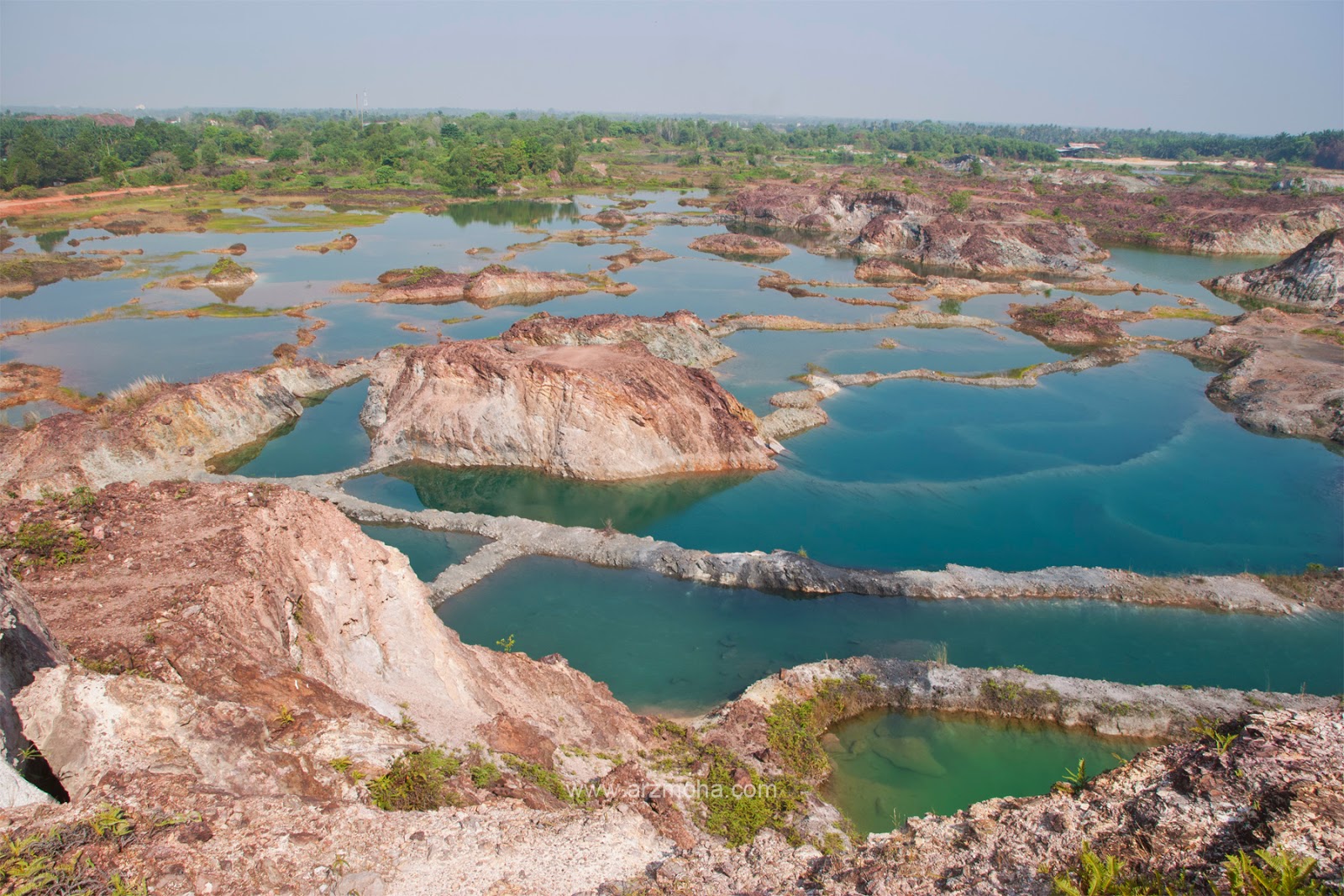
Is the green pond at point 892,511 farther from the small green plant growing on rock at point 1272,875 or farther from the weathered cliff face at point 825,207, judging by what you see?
the weathered cliff face at point 825,207

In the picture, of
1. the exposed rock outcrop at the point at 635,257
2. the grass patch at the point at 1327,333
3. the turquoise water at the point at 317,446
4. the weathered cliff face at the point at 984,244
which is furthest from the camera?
the weathered cliff face at the point at 984,244

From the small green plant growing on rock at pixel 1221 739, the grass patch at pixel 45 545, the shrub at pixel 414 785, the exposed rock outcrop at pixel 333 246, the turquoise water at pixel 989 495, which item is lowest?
the turquoise water at pixel 989 495

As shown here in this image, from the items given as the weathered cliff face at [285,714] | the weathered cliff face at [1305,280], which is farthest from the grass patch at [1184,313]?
the weathered cliff face at [285,714]

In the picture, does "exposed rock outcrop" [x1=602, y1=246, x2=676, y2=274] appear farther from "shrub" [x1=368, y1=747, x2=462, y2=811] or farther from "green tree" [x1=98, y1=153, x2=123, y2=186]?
"green tree" [x1=98, y1=153, x2=123, y2=186]

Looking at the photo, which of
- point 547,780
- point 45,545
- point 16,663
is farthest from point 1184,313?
point 16,663

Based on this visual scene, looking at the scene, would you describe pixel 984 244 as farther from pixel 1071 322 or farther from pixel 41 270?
pixel 41 270

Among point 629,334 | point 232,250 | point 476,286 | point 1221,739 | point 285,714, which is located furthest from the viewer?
point 232,250

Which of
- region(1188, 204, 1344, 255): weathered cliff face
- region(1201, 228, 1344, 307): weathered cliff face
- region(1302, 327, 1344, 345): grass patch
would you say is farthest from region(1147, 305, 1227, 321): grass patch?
region(1188, 204, 1344, 255): weathered cliff face
